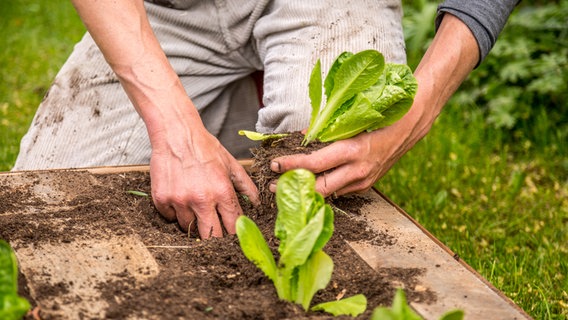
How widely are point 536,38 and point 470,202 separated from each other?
3.99ft

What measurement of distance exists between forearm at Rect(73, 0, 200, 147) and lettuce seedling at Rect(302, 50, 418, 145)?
0.34m

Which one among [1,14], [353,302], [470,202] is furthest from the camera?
[1,14]

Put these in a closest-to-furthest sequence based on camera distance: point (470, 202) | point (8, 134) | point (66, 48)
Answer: point (470, 202) → point (8, 134) → point (66, 48)

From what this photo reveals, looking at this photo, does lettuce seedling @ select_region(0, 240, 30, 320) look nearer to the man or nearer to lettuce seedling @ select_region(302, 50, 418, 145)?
the man

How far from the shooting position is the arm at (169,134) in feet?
5.96

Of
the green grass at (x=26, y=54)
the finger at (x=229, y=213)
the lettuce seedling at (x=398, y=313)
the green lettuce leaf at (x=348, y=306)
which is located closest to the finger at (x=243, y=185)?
the finger at (x=229, y=213)

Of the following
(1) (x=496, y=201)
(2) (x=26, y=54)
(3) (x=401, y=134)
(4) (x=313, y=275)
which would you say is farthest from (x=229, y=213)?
(2) (x=26, y=54)

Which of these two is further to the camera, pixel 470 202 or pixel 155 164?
pixel 470 202

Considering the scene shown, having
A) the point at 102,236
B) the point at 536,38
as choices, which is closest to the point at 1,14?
the point at 536,38

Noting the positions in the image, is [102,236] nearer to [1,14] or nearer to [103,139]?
[103,139]

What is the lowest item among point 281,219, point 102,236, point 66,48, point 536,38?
point 66,48

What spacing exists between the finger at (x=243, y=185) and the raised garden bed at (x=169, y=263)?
6cm

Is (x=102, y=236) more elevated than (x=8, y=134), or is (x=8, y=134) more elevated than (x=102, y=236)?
(x=102, y=236)

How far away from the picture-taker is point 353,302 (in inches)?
56.7
